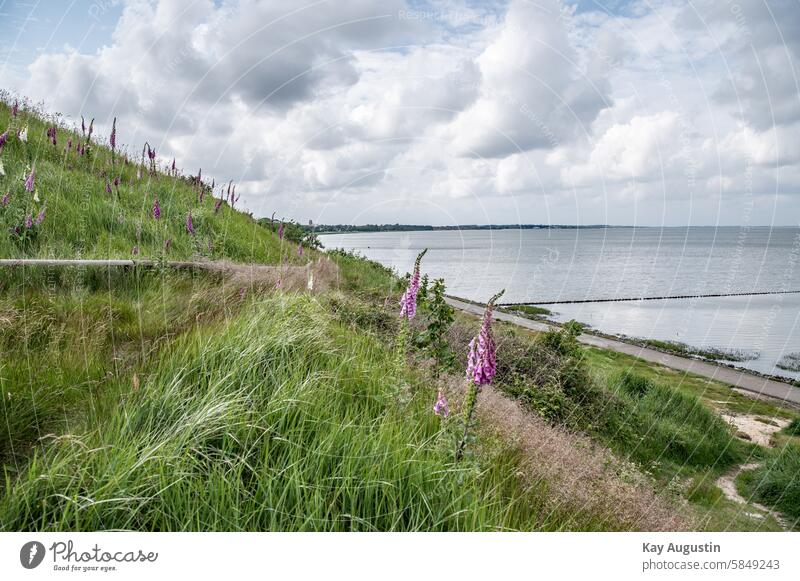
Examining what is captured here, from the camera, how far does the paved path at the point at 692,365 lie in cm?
1100

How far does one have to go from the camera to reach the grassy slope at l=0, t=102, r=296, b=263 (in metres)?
6.08

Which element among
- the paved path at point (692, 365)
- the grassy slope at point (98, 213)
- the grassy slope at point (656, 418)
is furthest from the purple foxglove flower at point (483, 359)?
the paved path at point (692, 365)

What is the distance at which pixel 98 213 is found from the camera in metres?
6.99

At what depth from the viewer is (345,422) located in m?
3.12

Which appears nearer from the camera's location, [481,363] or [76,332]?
[481,363]

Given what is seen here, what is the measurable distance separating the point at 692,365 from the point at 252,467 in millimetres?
15152

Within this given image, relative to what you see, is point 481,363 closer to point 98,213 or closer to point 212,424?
point 212,424

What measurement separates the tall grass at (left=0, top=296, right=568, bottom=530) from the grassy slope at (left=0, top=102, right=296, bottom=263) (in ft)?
11.6

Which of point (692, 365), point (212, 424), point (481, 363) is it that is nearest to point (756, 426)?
point (692, 365)

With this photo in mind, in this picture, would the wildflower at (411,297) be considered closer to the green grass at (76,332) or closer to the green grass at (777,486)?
the green grass at (76,332)

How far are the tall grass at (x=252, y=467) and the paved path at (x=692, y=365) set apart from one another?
8.03 meters

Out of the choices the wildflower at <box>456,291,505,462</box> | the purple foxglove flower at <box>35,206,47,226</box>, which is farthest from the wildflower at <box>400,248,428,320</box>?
the purple foxglove flower at <box>35,206,47,226</box>
